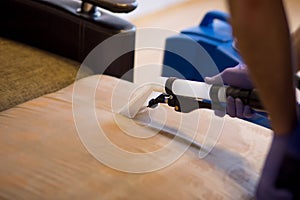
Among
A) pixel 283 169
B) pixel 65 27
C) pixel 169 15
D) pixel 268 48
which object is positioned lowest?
pixel 169 15

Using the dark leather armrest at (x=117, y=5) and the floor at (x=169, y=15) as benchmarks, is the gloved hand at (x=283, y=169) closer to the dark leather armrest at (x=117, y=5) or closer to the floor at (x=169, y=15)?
the dark leather armrest at (x=117, y=5)

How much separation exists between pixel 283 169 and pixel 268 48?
15 cm

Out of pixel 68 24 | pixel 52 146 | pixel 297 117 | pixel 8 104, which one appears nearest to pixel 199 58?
pixel 68 24

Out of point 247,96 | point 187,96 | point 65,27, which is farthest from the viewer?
point 65,27

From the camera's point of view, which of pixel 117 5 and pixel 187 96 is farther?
pixel 117 5

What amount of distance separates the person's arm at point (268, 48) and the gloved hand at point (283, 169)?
1.1 inches

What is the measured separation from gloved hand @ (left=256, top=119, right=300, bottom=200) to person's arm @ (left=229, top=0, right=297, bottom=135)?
0.09 feet

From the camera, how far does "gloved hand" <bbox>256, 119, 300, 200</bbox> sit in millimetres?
589

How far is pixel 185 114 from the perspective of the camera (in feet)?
3.98

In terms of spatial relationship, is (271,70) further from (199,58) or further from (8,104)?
(199,58)

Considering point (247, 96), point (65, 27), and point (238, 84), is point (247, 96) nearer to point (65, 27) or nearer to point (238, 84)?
point (238, 84)

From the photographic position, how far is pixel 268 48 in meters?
0.55

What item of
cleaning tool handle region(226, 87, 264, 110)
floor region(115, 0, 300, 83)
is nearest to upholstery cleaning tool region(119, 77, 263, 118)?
cleaning tool handle region(226, 87, 264, 110)

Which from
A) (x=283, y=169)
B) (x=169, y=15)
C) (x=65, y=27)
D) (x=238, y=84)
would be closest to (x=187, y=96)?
(x=238, y=84)
